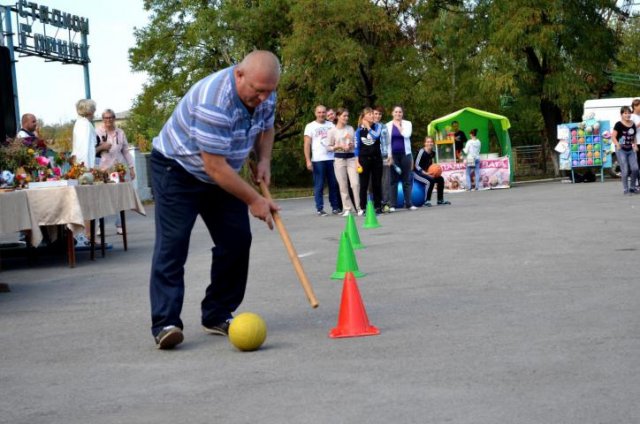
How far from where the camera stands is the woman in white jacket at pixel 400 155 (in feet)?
69.1

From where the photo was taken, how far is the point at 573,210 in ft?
59.7

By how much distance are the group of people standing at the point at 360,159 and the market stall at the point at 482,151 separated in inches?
427

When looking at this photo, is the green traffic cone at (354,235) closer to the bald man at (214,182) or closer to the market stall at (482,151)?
the bald man at (214,182)

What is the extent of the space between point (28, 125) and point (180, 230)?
30.2 ft

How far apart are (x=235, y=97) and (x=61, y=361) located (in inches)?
75.5

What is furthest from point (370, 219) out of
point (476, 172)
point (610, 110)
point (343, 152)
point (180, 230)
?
point (610, 110)

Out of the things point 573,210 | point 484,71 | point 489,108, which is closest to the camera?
point 573,210

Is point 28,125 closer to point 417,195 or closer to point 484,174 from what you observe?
point 417,195

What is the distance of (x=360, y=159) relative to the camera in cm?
2019

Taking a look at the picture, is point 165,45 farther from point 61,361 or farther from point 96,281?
point 61,361

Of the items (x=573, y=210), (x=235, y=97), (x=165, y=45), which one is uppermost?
(x=165, y=45)

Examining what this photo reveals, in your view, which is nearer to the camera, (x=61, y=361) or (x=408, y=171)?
(x=61, y=361)

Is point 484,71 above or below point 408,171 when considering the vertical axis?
above

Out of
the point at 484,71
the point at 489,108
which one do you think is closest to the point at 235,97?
the point at 484,71
